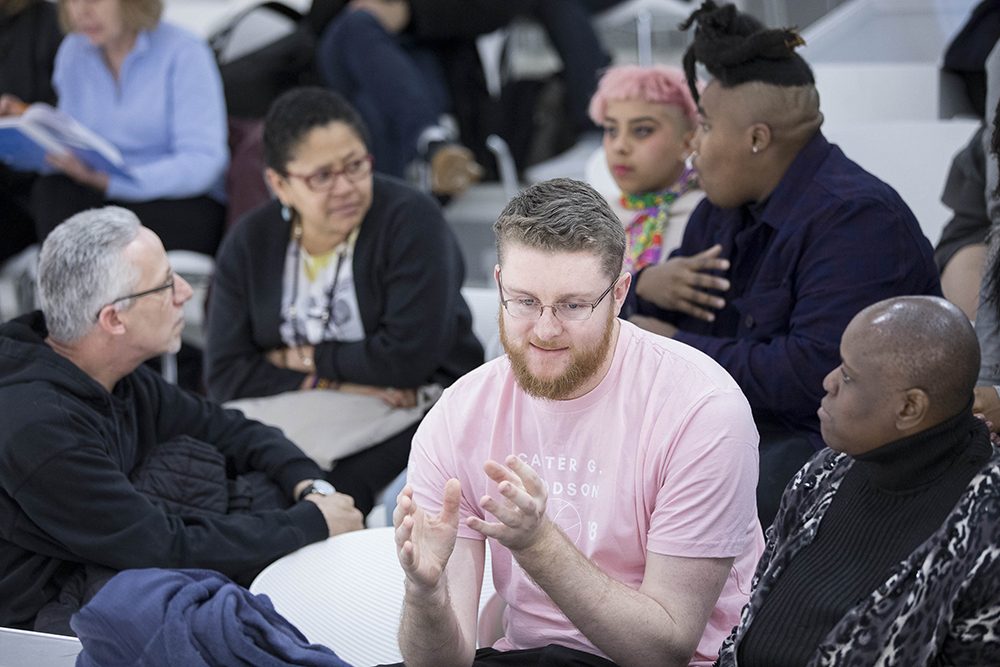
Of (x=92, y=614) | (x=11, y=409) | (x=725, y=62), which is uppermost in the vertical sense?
(x=725, y=62)

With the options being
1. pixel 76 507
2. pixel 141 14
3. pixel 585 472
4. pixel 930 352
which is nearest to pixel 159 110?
pixel 141 14

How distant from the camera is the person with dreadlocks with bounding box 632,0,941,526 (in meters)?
2.52

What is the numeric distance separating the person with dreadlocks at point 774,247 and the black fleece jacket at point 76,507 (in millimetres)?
869

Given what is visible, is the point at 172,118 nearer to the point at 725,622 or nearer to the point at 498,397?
the point at 498,397

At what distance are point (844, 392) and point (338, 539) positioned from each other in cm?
109

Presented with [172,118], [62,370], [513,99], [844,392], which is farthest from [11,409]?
[513,99]

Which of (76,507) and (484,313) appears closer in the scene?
(76,507)

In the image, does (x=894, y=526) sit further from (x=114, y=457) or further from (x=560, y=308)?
(x=114, y=457)

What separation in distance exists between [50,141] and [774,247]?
2.39m

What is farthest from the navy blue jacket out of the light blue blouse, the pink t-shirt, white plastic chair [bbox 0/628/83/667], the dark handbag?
the dark handbag

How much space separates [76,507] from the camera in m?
2.40

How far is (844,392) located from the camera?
1860mm

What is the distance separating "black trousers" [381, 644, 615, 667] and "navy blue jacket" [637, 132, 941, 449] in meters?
0.80

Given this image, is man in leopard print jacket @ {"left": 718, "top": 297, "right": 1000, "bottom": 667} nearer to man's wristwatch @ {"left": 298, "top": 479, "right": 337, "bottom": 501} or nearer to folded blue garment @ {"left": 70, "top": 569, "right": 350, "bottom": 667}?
folded blue garment @ {"left": 70, "top": 569, "right": 350, "bottom": 667}
